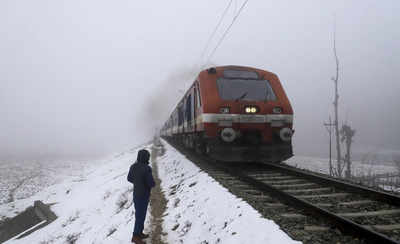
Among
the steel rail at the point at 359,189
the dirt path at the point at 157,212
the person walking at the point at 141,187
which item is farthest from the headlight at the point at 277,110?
the person walking at the point at 141,187

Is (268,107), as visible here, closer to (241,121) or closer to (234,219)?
(241,121)

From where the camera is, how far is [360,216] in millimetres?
3562

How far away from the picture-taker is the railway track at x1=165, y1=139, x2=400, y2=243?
299cm

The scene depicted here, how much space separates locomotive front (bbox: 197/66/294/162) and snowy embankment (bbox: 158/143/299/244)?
4.32ft

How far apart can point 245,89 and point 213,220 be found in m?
4.82

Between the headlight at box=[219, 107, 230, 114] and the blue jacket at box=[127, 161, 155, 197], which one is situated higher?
the headlight at box=[219, 107, 230, 114]

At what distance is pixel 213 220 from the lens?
4.17 metres

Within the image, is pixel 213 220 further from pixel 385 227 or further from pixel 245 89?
pixel 245 89

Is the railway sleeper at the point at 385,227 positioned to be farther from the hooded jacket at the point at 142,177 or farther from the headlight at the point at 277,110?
the headlight at the point at 277,110

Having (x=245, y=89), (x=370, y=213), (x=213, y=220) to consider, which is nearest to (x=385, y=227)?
(x=370, y=213)

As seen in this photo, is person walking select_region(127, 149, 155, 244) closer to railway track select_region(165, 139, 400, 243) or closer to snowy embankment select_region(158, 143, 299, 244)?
snowy embankment select_region(158, 143, 299, 244)

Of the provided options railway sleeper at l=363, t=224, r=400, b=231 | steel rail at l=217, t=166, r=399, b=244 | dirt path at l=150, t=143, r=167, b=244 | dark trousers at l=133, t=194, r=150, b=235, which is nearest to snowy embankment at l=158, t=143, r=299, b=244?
dirt path at l=150, t=143, r=167, b=244

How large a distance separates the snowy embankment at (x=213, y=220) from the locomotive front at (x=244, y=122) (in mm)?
1318

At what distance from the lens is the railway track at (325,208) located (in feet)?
9.80
